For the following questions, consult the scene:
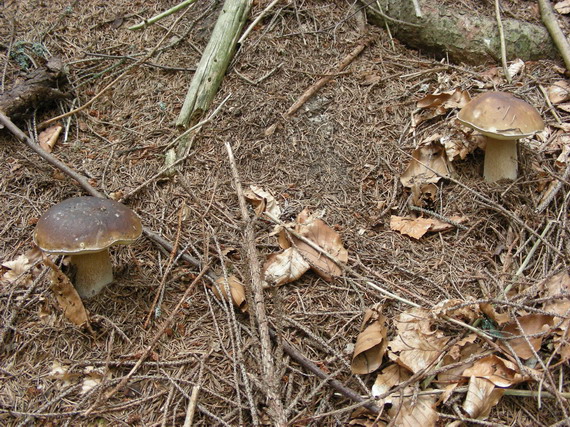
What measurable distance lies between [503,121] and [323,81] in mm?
1529

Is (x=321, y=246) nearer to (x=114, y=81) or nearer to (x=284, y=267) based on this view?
(x=284, y=267)

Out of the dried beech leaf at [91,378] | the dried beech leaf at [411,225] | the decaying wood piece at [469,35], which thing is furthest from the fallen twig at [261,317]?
the decaying wood piece at [469,35]

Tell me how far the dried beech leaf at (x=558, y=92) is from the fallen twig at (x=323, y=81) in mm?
1604

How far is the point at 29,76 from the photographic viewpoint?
3717 mm

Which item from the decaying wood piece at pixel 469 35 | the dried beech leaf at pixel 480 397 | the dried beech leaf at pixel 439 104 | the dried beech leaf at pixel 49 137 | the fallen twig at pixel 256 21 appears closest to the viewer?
the dried beech leaf at pixel 480 397

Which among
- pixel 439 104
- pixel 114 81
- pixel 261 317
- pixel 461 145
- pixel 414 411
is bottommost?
pixel 414 411

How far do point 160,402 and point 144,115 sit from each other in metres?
2.48

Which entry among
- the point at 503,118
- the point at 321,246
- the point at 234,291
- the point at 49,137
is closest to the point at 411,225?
the point at 321,246

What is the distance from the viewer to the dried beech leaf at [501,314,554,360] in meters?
2.14

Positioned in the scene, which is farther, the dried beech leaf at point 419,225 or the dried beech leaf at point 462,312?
the dried beech leaf at point 419,225

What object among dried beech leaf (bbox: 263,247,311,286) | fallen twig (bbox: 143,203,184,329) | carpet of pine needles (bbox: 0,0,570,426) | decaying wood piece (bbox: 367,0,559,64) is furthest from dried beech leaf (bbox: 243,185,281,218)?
decaying wood piece (bbox: 367,0,559,64)

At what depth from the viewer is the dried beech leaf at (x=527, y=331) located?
2.14 meters

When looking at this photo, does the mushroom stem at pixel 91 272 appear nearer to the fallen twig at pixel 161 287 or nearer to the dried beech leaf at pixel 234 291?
the fallen twig at pixel 161 287

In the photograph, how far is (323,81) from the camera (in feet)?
12.0
